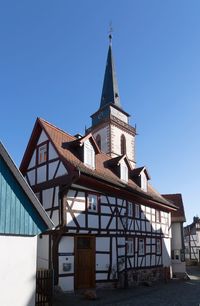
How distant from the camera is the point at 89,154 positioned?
20.5m

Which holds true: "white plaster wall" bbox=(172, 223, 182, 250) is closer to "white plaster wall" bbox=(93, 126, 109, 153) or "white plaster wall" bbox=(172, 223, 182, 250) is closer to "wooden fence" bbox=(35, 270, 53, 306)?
"white plaster wall" bbox=(93, 126, 109, 153)

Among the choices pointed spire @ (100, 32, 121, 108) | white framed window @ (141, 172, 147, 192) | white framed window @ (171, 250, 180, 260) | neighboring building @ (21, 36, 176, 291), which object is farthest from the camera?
pointed spire @ (100, 32, 121, 108)

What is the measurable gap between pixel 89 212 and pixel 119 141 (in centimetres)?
2367

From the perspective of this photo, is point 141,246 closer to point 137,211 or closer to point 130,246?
point 130,246

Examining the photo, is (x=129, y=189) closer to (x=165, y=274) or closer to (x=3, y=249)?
(x=165, y=274)

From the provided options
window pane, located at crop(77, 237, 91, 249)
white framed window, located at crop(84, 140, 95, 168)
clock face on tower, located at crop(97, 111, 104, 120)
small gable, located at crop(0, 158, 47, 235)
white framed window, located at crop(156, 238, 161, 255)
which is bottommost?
white framed window, located at crop(156, 238, 161, 255)

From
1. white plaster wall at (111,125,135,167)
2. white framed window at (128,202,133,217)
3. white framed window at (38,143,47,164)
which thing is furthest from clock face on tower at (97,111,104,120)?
white framed window at (38,143,47,164)

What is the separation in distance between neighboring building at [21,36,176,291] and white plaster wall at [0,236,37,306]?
5.49 metres

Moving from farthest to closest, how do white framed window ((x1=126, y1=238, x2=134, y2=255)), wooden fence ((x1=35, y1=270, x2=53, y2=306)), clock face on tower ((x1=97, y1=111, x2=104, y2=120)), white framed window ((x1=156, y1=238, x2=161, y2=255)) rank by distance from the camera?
1. clock face on tower ((x1=97, y1=111, x2=104, y2=120))
2. white framed window ((x1=156, y1=238, x2=161, y2=255))
3. white framed window ((x1=126, y1=238, x2=134, y2=255))
4. wooden fence ((x1=35, y1=270, x2=53, y2=306))

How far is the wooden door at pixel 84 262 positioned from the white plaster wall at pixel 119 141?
22.0 m

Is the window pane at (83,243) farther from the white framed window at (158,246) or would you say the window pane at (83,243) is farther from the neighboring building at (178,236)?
the neighboring building at (178,236)

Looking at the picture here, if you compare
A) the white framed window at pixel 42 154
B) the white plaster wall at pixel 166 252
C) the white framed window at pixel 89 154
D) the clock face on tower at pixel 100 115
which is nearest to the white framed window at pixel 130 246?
the white framed window at pixel 89 154

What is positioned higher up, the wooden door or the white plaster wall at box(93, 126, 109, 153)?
the white plaster wall at box(93, 126, 109, 153)

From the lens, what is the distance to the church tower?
40844mm
